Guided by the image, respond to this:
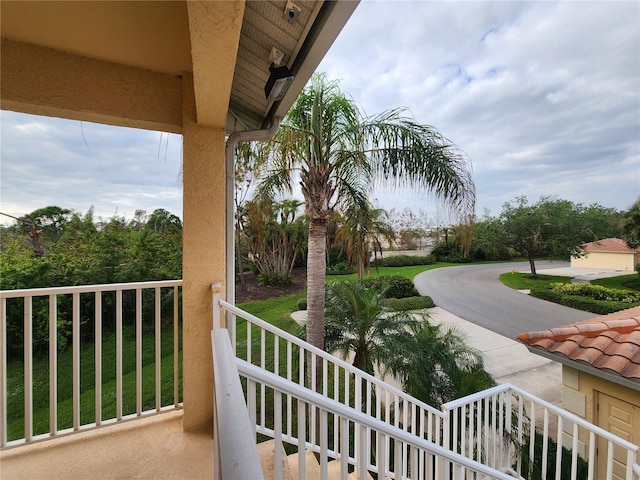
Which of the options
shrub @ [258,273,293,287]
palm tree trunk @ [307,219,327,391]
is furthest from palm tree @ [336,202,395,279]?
shrub @ [258,273,293,287]

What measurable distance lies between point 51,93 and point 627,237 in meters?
16.7

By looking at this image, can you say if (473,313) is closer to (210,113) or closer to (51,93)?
(210,113)

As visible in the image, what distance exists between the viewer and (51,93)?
1.86m

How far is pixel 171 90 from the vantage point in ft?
7.06

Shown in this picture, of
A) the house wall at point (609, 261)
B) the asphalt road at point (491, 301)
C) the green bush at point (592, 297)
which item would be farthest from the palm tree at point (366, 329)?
the house wall at point (609, 261)

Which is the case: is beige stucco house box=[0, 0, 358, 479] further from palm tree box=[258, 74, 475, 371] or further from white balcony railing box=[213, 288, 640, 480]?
palm tree box=[258, 74, 475, 371]

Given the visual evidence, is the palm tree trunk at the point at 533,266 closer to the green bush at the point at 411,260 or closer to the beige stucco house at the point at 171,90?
the green bush at the point at 411,260

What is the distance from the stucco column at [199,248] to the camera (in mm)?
2068

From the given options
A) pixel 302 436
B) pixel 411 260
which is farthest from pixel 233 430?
pixel 411 260

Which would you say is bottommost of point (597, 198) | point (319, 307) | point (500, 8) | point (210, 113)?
point (319, 307)

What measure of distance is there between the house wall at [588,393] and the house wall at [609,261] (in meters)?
12.7

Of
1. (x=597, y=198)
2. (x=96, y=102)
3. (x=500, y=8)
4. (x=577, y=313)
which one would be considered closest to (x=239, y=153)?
(x=96, y=102)

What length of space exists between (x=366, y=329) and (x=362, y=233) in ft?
5.03

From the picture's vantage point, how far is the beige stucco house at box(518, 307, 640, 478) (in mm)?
2959
